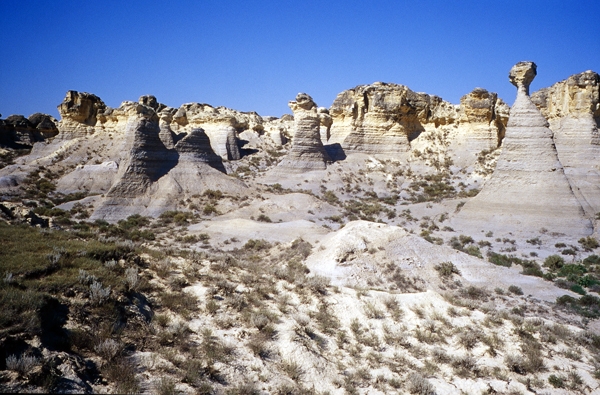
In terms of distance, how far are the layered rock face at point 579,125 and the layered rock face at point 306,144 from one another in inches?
916

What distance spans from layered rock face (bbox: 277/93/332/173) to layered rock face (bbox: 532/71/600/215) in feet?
76.3

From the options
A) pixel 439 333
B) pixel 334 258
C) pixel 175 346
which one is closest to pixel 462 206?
pixel 334 258

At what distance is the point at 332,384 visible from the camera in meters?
5.67

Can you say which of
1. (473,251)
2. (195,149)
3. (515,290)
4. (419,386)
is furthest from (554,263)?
(195,149)

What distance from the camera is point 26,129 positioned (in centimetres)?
5184

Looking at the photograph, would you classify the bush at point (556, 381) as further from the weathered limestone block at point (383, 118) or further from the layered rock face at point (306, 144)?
the weathered limestone block at point (383, 118)

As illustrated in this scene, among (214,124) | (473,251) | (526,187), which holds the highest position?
(214,124)

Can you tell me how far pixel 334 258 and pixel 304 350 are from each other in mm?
7398

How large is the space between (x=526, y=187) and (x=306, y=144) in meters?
24.3

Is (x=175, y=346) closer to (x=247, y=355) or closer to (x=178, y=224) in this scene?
(x=247, y=355)

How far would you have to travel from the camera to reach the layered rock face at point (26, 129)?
5040 cm

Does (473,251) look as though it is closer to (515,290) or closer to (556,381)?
(515,290)

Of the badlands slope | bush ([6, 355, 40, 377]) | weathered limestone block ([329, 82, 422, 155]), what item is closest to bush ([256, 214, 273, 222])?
the badlands slope

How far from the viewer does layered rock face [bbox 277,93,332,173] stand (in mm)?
40375
